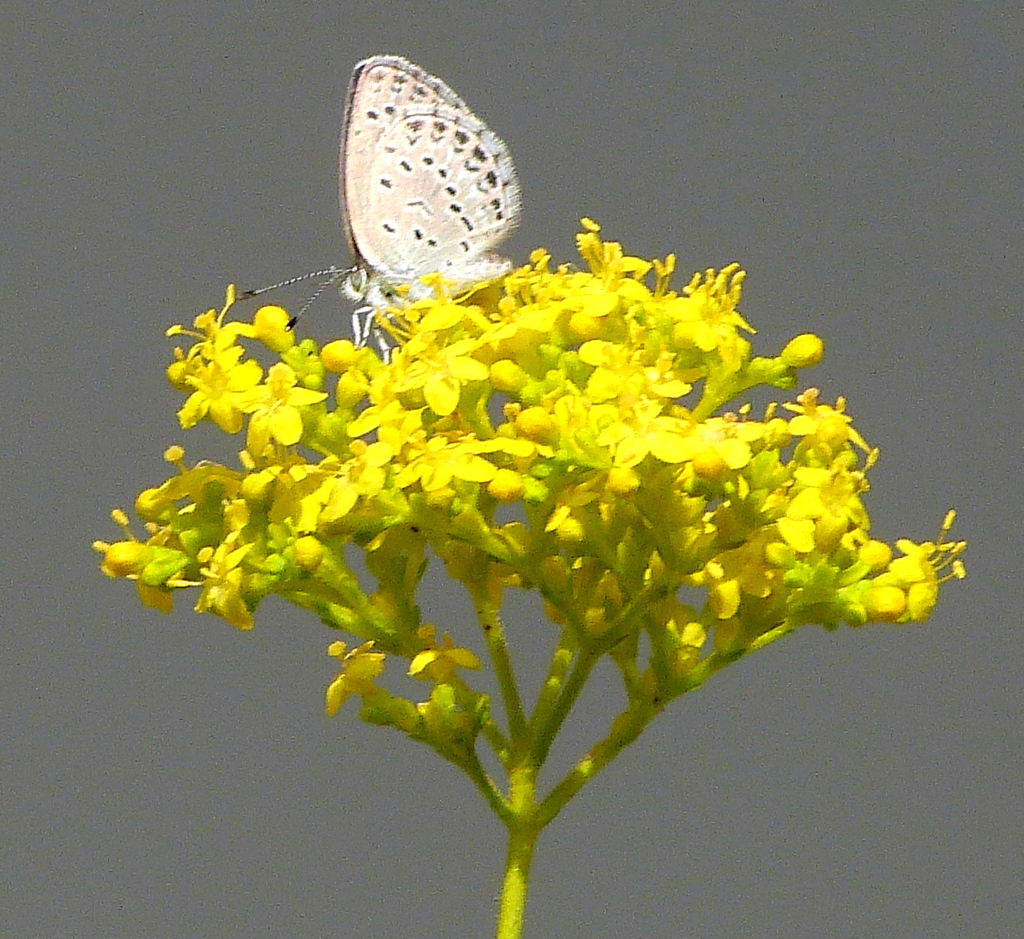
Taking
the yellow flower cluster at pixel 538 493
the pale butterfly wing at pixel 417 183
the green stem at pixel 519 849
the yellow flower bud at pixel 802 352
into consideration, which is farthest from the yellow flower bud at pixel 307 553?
the yellow flower bud at pixel 802 352

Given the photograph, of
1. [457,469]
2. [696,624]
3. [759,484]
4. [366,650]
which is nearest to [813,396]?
[759,484]

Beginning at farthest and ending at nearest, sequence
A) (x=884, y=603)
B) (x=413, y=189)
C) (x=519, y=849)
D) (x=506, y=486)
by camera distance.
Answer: (x=413, y=189) → (x=519, y=849) → (x=884, y=603) → (x=506, y=486)

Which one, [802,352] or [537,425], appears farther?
[802,352]

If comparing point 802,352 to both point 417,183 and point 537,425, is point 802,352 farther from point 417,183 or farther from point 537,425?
point 417,183

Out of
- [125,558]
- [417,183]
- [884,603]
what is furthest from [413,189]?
[884,603]

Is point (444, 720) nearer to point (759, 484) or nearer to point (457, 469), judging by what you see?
point (457, 469)
